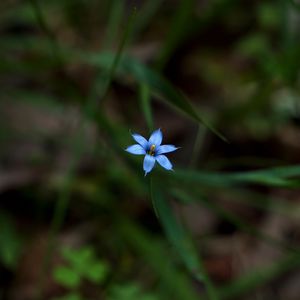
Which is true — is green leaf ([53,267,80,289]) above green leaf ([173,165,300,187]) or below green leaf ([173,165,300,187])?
below

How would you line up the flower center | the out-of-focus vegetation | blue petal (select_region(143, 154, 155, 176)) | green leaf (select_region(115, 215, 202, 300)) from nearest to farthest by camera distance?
blue petal (select_region(143, 154, 155, 176)), the flower center, the out-of-focus vegetation, green leaf (select_region(115, 215, 202, 300))

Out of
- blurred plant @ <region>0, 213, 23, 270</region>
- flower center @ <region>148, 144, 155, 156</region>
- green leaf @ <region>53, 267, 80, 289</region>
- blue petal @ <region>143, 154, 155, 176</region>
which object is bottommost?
green leaf @ <region>53, 267, 80, 289</region>

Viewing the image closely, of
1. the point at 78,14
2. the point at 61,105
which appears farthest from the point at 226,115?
the point at 78,14

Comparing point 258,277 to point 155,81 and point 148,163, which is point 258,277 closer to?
point 155,81

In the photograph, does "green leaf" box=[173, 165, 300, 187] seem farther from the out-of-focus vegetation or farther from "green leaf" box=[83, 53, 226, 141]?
"green leaf" box=[83, 53, 226, 141]

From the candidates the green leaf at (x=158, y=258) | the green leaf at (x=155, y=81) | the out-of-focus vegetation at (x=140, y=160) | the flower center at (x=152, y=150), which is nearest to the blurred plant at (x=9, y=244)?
the out-of-focus vegetation at (x=140, y=160)

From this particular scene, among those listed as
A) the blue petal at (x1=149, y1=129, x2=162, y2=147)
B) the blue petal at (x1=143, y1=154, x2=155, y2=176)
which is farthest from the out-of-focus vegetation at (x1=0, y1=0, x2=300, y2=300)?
the blue petal at (x1=143, y1=154, x2=155, y2=176)

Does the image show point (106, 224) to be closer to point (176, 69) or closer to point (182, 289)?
point (182, 289)

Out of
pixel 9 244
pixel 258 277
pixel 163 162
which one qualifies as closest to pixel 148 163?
pixel 163 162
